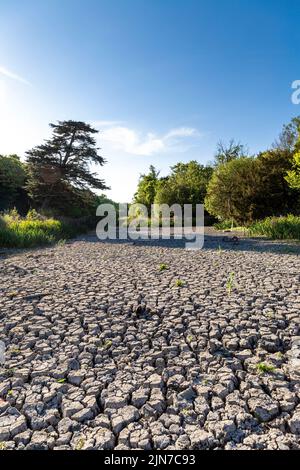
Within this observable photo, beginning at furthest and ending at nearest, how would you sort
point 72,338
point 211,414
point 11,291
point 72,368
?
point 11,291, point 72,338, point 72,368, point 211,414

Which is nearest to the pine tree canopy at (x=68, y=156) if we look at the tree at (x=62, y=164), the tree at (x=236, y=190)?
the tree at (x=62, y=164)

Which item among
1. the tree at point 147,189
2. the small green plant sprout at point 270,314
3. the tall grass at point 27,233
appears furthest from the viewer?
the tree at point 147,189

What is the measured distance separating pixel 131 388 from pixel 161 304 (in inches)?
69.2

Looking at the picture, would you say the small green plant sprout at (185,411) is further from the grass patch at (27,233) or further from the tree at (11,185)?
the tree at (11,185)

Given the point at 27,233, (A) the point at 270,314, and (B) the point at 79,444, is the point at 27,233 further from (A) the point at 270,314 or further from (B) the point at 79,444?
(B) the point at 79,444

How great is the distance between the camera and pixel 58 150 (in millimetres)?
18031

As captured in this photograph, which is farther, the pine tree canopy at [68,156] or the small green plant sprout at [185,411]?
the pine tree canopy at [68,156]

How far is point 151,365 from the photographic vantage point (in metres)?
2.50

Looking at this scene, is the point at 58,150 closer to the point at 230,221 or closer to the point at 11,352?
the point at 230,221

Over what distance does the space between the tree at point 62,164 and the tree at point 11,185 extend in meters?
3.15

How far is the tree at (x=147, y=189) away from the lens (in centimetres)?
3272

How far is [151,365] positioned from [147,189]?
105 feet
